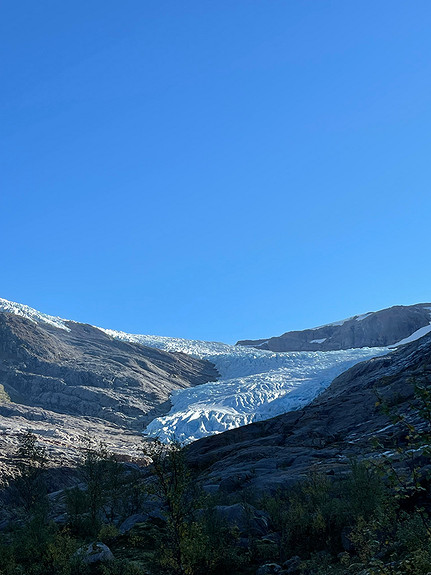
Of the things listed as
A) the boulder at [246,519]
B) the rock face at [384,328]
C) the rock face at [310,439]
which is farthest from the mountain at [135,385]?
the boulder at [246,519]

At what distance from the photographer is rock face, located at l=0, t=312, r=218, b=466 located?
9494 cm

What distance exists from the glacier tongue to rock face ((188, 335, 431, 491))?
29889 mm

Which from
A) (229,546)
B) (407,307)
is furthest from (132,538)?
(407,307)

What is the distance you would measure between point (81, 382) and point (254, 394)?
51.1 metres

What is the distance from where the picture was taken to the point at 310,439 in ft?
145

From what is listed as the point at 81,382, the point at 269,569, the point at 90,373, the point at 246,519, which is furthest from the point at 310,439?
the point at 90,373

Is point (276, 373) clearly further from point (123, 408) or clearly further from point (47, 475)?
point (47, 475)

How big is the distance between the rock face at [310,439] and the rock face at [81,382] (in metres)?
37.1

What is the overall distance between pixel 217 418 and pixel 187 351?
95420 millimetres

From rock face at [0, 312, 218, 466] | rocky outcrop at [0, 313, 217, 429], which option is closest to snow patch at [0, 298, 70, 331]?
rocky outcrop at [0, 313, 217, 429]

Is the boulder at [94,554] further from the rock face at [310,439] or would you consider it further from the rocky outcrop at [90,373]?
the rocky outcrop at [90,373]

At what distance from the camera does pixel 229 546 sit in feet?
52.1

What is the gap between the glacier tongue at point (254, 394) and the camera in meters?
92.9

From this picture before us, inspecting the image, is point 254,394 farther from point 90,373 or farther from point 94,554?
point 94,554
